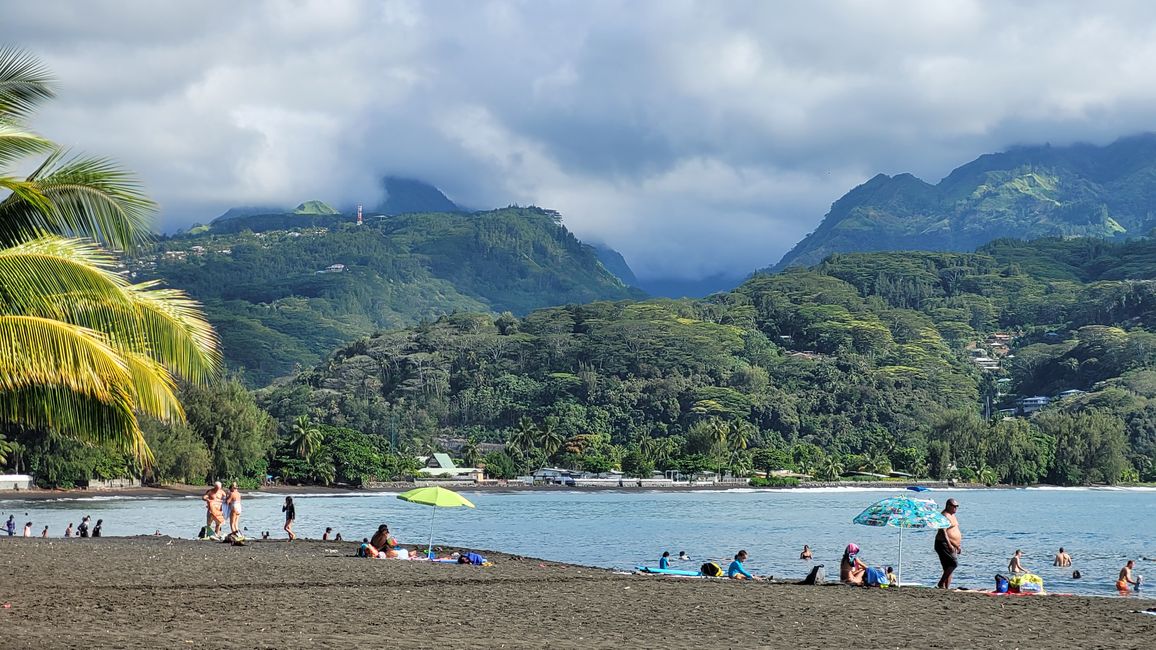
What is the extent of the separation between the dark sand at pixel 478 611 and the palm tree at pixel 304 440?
12571cm

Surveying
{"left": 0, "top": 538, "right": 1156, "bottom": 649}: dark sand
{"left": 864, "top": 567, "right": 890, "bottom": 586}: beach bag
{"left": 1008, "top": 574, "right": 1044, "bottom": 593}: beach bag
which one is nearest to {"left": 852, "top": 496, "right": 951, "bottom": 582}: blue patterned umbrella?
{"left": 864, "top": 567, "right": 890, "bottom": 586}: beach bag

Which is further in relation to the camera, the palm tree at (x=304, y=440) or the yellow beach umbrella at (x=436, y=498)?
the palm tree at (x=304, y=440)

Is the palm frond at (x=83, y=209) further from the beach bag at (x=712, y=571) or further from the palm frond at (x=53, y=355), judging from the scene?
the beach bag at (x=712, y=571)

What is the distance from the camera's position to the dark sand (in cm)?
1820

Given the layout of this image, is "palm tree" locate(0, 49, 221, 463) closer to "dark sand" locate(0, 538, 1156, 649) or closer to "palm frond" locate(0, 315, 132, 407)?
"palm frond" locate(0, 315, 132, 407)

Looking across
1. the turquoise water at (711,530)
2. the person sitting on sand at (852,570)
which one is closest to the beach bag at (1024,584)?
the person sitting on sand at (852,570)

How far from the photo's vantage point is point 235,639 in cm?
1706

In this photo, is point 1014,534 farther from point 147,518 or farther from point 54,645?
point 54,645

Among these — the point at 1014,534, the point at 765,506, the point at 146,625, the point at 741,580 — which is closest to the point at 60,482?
the point at 765,506

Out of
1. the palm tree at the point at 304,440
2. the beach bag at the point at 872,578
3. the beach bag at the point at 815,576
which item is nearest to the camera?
the beach bag at the point at 815,576

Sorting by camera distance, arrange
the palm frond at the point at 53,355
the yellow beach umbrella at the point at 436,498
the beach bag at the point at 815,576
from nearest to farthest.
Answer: the palm frond at the point at 53,355 < the beach bag at the point at 815,576 < the yellow beach umbrella at the point at 436,498

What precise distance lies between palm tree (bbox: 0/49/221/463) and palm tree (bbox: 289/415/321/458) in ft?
469

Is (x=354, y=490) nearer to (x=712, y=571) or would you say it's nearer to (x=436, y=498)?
(x=436, y=498)

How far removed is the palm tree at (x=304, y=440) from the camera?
516 ft
